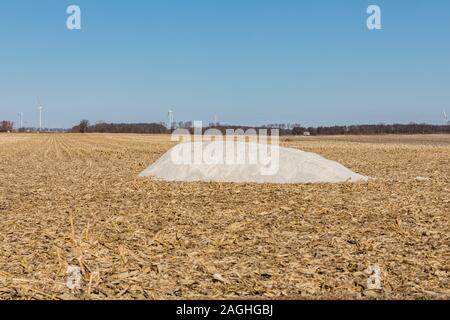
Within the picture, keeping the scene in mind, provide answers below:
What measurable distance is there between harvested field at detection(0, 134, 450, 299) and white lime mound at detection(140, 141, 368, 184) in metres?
2.70

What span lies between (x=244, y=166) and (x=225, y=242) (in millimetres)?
10814

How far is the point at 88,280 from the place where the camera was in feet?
21.8

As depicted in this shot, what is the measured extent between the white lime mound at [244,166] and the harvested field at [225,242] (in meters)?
2.70

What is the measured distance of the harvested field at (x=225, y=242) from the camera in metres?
6.36

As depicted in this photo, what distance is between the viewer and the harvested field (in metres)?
6.36

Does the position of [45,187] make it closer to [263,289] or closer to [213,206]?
Result: [213,206]
